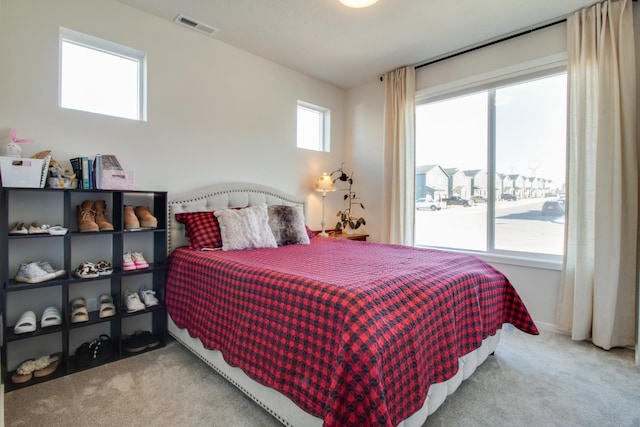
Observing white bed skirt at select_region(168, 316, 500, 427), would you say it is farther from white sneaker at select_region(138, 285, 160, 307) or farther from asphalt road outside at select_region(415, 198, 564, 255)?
asphalt road outside at select_region(415, 198, 564, 255)

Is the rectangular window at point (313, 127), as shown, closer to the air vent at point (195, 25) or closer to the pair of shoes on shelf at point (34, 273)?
the air vent at point (195, 25)

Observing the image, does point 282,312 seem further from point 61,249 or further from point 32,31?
point 32,31

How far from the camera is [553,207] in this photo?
9.56 ft

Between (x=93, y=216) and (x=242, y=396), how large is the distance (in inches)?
63.6

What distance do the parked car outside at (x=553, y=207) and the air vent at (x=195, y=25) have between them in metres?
3.50

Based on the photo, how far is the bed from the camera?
1146mm

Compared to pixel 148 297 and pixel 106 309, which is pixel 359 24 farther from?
pixel 106 309

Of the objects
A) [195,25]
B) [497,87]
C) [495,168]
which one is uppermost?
[195,25]

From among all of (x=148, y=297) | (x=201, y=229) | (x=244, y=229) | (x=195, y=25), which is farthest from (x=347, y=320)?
(x=195, y=25)

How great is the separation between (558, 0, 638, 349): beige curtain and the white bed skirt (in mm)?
1018

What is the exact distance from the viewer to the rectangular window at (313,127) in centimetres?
411

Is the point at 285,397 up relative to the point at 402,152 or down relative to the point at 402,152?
down

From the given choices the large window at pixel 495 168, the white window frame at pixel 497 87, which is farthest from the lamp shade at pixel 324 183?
the white window frame at pixel 497 87

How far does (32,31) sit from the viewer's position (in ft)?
7.02
